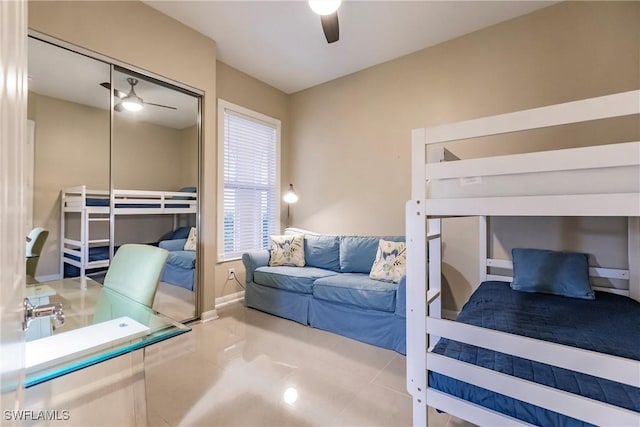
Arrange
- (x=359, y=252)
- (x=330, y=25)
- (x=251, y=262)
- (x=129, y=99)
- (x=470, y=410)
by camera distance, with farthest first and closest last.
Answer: (x=251, y=262), (x=359, y=252), (x=129, y=99), (x=330, y=25), (x=470, y=410)

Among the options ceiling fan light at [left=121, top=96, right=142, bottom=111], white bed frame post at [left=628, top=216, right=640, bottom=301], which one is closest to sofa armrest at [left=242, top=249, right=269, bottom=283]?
ceiling fan light at [left=121, top=96, right=142, bottom=111]

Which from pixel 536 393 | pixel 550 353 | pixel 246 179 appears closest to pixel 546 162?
pixel 550 353

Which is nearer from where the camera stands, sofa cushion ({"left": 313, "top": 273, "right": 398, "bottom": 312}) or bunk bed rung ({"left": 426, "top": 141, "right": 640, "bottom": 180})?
bunk bed rung ({"left": 426, "top": 141, "right": 640, "bottom": 180})

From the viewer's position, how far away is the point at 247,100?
3701 millimetres

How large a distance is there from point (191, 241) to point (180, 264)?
0.86 feet

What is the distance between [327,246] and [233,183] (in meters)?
1.45

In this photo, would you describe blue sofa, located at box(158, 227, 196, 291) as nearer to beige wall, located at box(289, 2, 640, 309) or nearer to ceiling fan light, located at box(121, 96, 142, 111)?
ceiling fan light, located at box(121, 96, 142, 111)

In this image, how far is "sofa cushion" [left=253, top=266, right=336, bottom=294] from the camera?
291 cm

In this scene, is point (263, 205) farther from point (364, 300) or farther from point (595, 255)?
point (595, 255)

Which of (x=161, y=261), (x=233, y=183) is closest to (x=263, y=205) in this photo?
(x=233, y=183)

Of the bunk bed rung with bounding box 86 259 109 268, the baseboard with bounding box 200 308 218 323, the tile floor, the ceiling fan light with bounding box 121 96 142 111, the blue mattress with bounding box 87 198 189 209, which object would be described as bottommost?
the tile floor

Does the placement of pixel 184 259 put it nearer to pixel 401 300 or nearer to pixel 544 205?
pixel 401 300

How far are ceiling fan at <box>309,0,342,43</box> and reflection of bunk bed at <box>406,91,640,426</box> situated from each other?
1.02m

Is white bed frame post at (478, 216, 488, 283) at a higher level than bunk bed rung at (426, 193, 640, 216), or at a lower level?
lower
